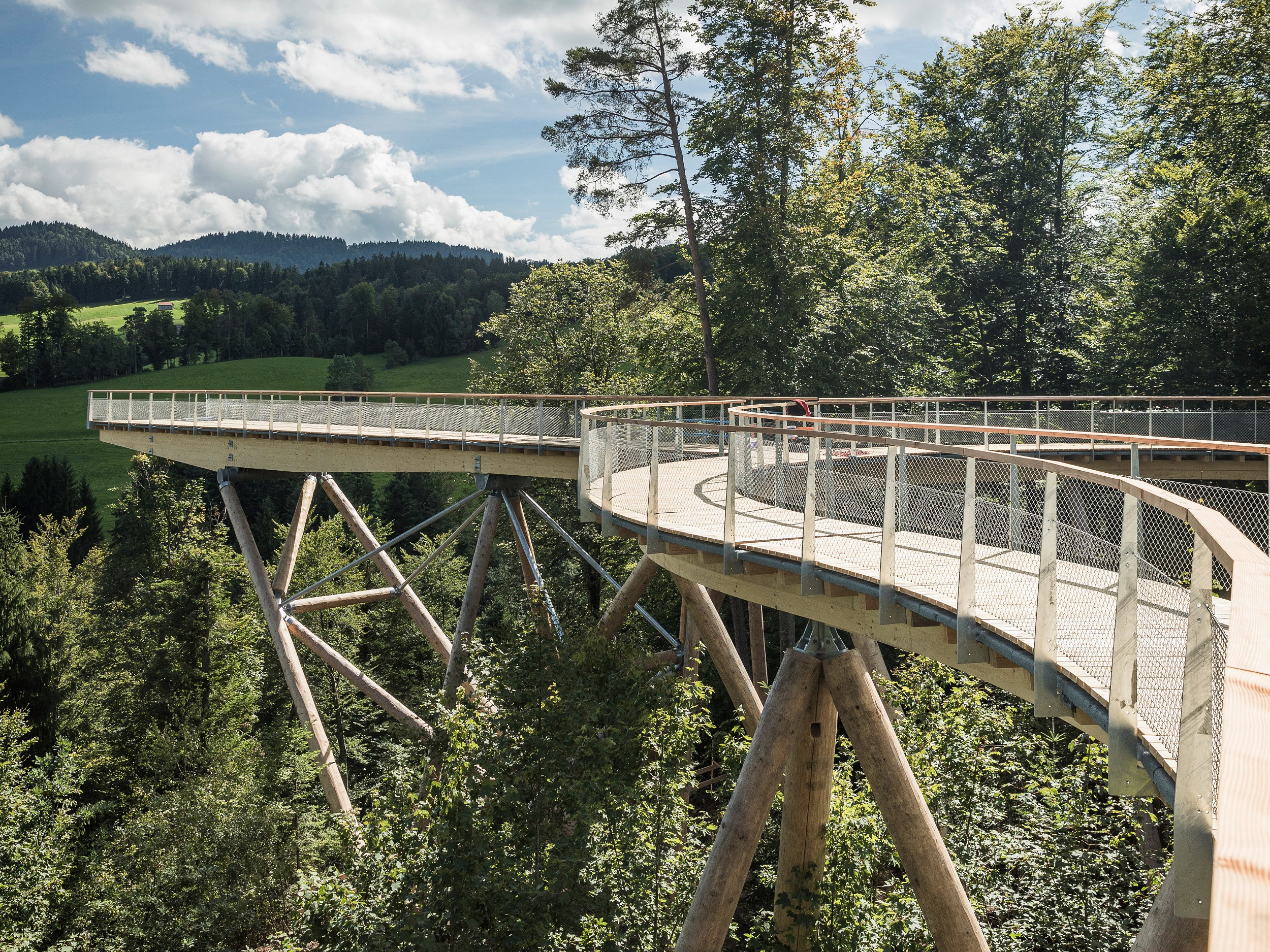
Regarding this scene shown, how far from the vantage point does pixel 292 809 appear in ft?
67.6

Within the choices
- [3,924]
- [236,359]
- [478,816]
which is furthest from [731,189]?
[236,359]

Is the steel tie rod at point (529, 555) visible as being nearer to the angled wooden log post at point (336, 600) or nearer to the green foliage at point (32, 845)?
the angled wooden log post at point (336, 600)

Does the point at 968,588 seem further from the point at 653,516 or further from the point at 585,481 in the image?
the point at 585,481

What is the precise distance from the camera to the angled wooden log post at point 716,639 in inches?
440

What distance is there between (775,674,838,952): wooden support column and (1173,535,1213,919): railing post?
188 inches

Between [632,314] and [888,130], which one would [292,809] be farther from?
[888,130]

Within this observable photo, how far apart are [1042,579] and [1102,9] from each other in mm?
32027

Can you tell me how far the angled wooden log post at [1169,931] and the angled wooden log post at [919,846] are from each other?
3069 millimetres

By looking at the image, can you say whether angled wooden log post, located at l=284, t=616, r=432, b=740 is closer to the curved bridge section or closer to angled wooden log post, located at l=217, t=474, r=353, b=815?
angled wooden log post, located at l=217, t=474, r=353, b=815

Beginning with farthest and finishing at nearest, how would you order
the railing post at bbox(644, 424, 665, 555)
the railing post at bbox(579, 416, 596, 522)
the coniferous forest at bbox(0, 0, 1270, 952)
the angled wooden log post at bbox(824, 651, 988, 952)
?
1. the coniferous forest at bbox(0, 0, 1270, 952)
2. the railing post at bbox(579, 416, 596, 522)
3. the railing post at bbox(644, 424, 665, 555)
4. the angled wooden log post at bbox(824, 651, 988, 952)

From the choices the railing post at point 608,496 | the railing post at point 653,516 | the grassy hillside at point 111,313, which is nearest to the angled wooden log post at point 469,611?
the railing post at point 608,496

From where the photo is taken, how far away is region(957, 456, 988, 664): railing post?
499 cm

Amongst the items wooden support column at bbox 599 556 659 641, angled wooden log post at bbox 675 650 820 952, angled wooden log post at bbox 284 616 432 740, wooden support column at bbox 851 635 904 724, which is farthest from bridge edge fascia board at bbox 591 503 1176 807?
angled wooden log post at bbox 284 616 432 740

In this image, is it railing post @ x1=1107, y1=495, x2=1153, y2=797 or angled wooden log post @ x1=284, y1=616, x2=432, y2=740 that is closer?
railing post @ x1=1107, y1=495, x2=1153, y2=797
